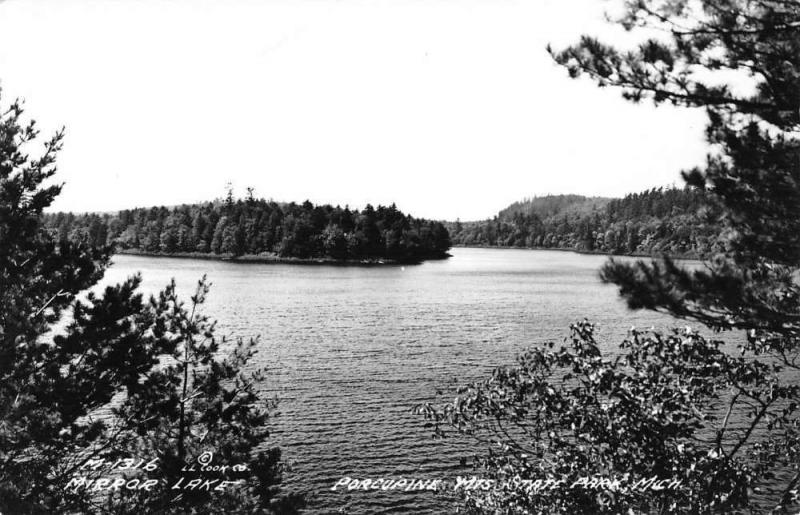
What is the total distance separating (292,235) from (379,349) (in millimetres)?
110583

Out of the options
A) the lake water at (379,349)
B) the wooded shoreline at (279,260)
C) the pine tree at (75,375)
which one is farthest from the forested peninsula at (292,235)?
the pine tree at (75,375)

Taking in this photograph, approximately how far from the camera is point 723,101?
821 cm

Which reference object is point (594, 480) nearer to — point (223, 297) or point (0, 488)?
point (0, 488)

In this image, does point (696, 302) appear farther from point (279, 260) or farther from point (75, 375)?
point (279, 260)

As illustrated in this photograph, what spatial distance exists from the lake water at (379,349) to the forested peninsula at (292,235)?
56136mm

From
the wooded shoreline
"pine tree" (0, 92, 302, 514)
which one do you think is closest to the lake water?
"pine tree" (0, 92, 302, 514)

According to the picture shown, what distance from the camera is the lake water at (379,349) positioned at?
23.2 meters

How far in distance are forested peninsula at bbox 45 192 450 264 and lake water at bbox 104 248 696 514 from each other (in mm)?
56136

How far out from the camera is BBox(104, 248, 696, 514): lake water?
23250 millimetres

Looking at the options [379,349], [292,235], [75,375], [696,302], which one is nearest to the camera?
[696,302]

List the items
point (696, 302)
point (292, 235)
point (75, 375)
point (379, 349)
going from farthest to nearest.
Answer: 1. point (292, 235)
2. point (379, 349)
3. point (75, 375)
4. point (696, 302)

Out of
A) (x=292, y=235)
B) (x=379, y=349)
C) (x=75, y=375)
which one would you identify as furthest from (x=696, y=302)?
(x=292, y=235)

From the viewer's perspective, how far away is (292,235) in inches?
5876

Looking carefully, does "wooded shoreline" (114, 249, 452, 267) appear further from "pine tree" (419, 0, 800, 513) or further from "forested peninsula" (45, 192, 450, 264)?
"pine tree" (419, 0, 800, 513)
